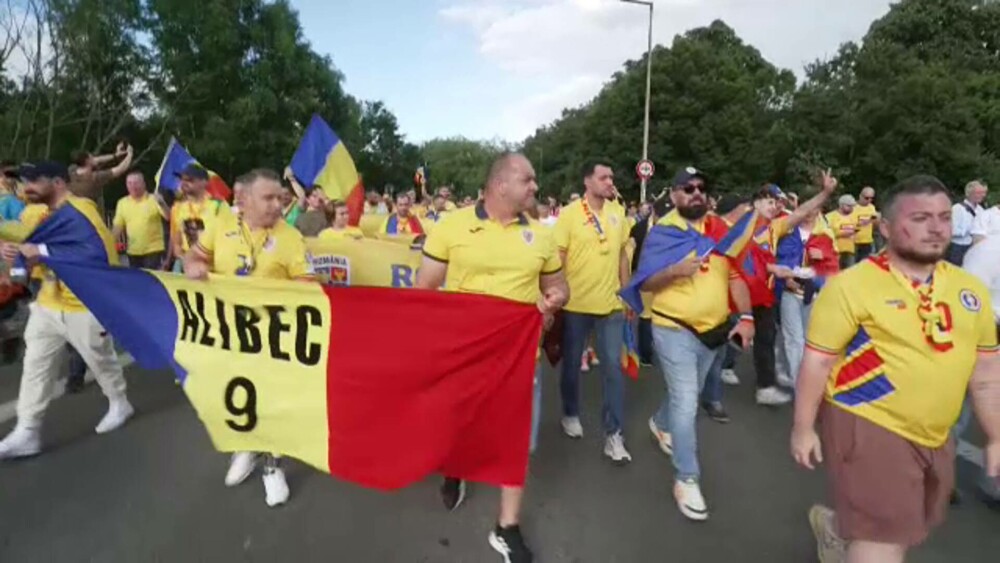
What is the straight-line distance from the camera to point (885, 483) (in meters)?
2.81

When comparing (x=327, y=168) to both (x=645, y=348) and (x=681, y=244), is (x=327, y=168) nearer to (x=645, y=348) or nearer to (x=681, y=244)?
(x=645, y=348)

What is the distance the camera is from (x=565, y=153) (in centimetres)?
5997

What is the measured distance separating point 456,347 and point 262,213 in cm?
180

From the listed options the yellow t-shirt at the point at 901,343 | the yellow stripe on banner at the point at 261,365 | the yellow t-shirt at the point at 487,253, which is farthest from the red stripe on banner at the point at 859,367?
the yellow stripe on banner at the point at 261,365

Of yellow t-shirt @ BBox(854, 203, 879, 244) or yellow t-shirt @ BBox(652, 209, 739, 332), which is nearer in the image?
yellow t-shirt @ BBox(652, 209, 739, 332)

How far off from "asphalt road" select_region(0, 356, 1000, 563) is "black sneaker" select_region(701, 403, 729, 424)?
1.52 ft

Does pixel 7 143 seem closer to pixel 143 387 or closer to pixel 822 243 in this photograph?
pixel 143 387

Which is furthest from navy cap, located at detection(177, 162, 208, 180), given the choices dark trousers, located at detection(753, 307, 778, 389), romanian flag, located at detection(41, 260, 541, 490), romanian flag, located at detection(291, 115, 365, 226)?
dark trousers, located at detection(753, 307, 778, 389)

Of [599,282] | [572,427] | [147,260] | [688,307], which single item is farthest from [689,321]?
[147,260]

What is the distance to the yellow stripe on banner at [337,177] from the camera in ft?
27.2

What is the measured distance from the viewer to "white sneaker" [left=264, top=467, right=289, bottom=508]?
4.27 metres

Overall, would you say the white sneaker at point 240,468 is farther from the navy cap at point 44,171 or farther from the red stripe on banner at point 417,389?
the navy cap at point 44,171

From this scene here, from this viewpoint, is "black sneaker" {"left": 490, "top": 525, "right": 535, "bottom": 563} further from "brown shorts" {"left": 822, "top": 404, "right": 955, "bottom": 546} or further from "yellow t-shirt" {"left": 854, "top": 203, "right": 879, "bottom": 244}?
"yellow t-shirt" {"left": 854, "top": 203, "right": 879, "bottom": 244}

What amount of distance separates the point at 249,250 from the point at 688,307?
8.73 feet
